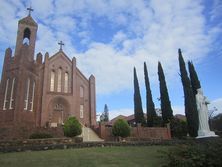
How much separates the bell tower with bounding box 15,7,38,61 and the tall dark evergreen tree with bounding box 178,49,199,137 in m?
22.1

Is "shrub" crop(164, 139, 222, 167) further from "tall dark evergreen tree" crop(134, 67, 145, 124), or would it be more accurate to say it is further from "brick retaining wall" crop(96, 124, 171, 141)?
"tall dark evergreen tree" crop(134, 67, 145, 124)

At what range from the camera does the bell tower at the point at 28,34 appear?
120 ft

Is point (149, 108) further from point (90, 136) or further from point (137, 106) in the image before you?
point (90, 136)

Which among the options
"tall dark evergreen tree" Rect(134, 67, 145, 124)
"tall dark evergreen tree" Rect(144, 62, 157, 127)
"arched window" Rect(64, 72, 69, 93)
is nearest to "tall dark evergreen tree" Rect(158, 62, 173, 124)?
"tall dark evergreen tree" Rect(144, 62, 157, 127)

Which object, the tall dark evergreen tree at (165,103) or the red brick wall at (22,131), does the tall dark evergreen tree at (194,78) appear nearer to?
the tall dark evergreen tree at (165,103)

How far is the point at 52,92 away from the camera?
125ft

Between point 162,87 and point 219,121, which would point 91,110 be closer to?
→ point 162,87

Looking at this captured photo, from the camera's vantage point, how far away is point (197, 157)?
9.02 m

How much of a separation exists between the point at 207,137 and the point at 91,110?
25898 millimetres

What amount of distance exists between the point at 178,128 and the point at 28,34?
88.2ft

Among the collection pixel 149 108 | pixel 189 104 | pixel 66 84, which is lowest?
pixel 189 104

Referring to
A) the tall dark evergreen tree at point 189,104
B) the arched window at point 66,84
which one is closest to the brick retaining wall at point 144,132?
the tall dark evergreen tree at point 189,104

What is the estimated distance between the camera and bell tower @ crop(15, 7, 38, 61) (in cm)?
3644

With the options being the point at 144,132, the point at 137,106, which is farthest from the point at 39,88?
the point at 144,132
